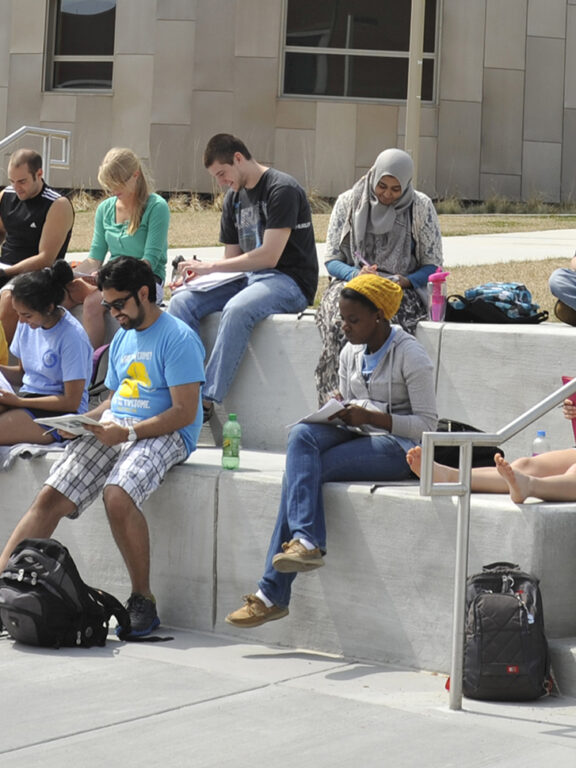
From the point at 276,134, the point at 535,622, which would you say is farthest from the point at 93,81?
the point at 535,622

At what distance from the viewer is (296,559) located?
6145mm

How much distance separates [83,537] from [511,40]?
49.8ft

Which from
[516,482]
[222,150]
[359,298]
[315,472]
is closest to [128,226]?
[222,150]

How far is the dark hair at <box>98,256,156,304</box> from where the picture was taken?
702 centimetres

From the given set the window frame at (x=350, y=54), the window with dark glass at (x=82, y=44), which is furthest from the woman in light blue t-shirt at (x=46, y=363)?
the window with dark glass at (x=82, y=44)

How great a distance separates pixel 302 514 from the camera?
627 cm

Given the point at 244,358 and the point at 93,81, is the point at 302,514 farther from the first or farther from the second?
the point at 93,81

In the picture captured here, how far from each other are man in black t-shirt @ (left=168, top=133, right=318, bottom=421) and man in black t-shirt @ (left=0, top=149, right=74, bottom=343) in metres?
1.26

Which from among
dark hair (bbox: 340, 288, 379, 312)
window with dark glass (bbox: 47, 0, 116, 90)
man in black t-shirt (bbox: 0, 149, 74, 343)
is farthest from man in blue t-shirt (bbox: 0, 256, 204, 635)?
window with dark glass (bbox: 47, 0, 116, 90)

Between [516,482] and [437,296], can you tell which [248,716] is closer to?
[516,482]

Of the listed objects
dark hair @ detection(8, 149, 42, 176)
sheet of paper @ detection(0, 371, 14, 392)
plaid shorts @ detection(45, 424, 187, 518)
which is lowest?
plaid shorts @ detection(45, 424, 187, 518)

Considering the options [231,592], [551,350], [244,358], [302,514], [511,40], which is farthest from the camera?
[511,40]

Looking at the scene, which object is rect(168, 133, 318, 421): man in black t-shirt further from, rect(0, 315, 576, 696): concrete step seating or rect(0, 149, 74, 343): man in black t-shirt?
rect(0, 149, 74, 343): man in black t-shirt

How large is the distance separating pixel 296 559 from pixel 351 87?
16039 millimetres
